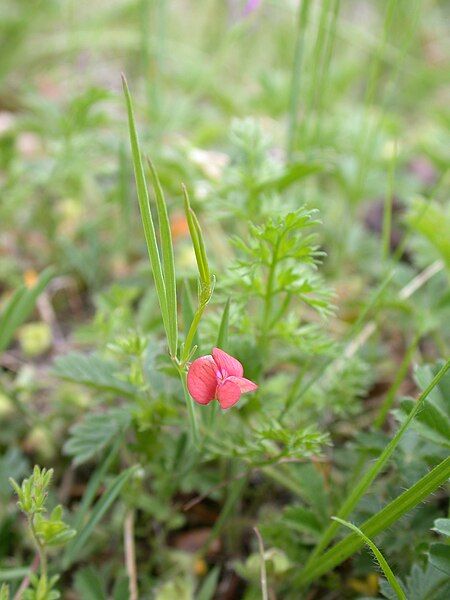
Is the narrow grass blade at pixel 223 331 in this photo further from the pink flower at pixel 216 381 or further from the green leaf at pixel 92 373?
the green leaf at pixel 92 373

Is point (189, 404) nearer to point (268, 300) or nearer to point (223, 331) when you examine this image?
point (223, 331)

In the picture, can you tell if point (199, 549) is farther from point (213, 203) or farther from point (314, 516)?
point (213, 203)

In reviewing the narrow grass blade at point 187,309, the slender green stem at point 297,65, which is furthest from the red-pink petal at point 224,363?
the slender green stem at point 297,65

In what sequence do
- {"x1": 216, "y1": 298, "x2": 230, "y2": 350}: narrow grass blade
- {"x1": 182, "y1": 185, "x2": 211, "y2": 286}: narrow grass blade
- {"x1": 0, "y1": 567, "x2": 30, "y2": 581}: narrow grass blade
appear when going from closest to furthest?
{"x1": 182, "y1": 185, "x2": 211, "y2": 286}: narrow grass blade → {"x1": 216, "y1": 298, "x2": 230, "y2": 350}: narrow grass blade → {"x1": 0, "y1": 567, "x2": 30, "y2": 581}: narrow grass blade

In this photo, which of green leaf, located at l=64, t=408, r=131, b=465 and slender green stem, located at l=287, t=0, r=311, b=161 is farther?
slender green stem, located at l=287, t=0, r=311, b=161

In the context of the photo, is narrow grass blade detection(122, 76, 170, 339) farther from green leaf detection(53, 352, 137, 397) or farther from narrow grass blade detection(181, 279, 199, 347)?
green leaf detection(53, 352, 137, 397)

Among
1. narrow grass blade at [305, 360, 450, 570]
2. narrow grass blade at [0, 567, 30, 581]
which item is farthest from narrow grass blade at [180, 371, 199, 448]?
narrow grass blade at [0, 567, 30, 581]
